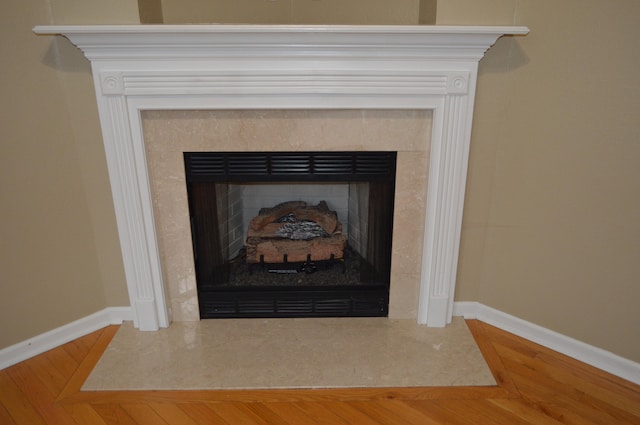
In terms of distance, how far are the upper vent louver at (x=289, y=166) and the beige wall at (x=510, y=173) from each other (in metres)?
0.41

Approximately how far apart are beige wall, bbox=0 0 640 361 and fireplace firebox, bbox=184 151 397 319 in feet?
1.34

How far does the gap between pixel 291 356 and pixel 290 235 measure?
2.26ft

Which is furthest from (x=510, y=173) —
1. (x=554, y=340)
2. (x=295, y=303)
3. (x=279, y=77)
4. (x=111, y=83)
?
(x=111, y=83)

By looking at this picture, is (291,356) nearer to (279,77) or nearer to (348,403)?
(348,403)

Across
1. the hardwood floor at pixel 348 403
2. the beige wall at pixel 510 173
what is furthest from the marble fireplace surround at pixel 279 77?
the hardwood floor at pixel 348 403

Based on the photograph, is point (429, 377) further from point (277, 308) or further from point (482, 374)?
point (277, 308)

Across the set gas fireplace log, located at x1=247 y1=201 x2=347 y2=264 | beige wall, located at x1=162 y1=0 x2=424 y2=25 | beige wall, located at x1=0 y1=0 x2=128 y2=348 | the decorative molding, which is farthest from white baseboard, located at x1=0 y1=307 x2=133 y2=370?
beige wall, located at x1=162 y1=0 x2=424 y2=25

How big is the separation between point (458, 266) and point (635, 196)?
31.2 inches

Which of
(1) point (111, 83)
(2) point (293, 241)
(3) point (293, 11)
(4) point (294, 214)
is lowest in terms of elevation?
(2) point (293, 241)

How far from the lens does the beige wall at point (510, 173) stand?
68.1 inches

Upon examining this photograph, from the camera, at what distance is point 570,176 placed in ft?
6.09

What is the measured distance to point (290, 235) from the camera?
8.03 ft

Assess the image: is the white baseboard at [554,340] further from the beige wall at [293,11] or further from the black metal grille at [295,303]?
the beige wall at [293,11]

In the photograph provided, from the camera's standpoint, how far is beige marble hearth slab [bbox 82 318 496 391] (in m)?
1.87
